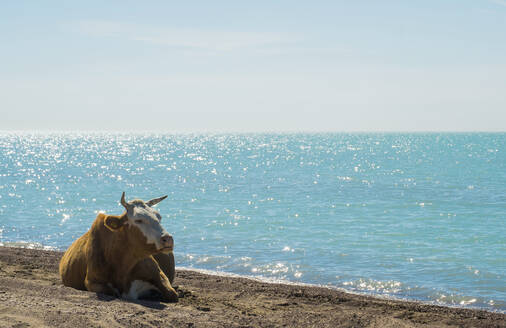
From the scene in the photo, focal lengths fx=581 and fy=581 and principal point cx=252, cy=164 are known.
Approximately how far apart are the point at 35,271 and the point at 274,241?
1052 centimetres

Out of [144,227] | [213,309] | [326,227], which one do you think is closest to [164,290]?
[213,309]

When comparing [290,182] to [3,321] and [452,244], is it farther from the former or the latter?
[3,321]

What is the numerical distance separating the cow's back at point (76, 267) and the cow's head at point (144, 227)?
1263 mm

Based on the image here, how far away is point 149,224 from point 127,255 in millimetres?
731

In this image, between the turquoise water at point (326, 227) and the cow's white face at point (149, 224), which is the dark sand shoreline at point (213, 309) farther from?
the turquoise water at point (326, 227)

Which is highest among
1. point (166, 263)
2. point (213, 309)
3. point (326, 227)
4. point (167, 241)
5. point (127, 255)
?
point (167, 241)

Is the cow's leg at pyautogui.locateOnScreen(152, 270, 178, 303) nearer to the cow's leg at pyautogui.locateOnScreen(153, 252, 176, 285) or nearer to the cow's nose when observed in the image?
the cow's leg at pyautogui.locateOnScreen(153, 252, 176, 285)

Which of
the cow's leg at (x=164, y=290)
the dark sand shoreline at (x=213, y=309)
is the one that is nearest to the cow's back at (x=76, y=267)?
the dark sand shoreline at (x=213, y=309)

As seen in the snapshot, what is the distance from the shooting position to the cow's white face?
8.66m

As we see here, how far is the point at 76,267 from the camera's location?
10.1 meters

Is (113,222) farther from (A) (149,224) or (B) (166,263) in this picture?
(B) (166,263)

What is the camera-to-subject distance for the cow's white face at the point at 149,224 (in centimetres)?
866

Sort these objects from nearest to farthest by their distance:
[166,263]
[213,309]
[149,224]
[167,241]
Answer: [167,241] → [149,224] → [213,309] → [166,263]

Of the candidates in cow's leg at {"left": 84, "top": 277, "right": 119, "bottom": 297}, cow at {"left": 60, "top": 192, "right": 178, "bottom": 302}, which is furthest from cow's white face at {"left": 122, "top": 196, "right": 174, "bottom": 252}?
cow's leg at {"left": 84, "top": 277, "right": 119, "bottom": 297}
